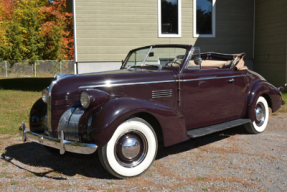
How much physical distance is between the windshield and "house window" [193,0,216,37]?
7.62 meters

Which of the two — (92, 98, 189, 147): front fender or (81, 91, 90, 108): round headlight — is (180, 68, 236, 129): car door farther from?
(81, 91, 90, 108): round headlight

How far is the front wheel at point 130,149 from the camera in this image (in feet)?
11.2

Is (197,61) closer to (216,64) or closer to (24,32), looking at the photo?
(216,64)

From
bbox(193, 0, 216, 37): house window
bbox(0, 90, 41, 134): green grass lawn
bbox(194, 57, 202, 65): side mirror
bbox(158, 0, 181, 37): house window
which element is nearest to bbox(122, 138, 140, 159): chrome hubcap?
bbox(194, 57, 202, 65): side mirror

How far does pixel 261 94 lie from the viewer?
18.5ft

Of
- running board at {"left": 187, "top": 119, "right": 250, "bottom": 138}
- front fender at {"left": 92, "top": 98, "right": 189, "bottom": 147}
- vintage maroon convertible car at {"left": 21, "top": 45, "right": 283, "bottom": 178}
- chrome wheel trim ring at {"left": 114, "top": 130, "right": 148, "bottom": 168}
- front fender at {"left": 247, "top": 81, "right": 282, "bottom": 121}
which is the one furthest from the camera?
front fender at {"left": 247, "top": 81, "right": 282, "bottom": 121}

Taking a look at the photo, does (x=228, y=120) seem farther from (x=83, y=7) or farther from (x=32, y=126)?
(x=83, y=7)

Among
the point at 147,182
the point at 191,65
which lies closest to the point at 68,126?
the point at 147,182

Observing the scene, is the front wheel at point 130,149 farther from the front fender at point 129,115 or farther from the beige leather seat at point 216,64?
the beige leather seat at point 216,64

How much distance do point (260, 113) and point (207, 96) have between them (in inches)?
65.5

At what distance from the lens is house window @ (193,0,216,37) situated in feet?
39.9

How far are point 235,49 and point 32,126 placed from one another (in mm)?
10367

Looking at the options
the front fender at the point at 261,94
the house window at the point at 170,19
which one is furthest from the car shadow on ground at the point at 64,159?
the house window at the point at 170,19

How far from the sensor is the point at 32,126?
4113mm
